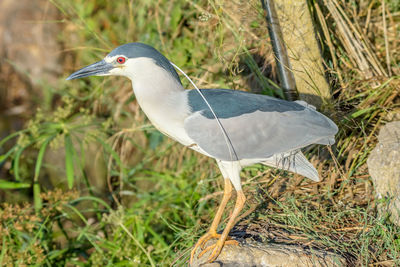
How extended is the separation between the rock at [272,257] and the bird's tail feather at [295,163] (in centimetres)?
51

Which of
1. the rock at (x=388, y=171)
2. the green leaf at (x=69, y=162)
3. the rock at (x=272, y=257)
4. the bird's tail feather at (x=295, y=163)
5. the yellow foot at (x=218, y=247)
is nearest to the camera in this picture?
the rock at (x=272, y=257)

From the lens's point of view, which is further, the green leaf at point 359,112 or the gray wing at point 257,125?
the green leaf at point 359,112

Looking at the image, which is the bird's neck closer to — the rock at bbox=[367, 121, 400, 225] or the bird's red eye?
the bird's red eye

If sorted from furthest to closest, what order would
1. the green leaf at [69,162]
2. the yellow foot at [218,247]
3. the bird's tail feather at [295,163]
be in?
1. the green leaf at [69,162]
2. the bird's tail feather at [295,163]
3. the yellow foot at [218,247]

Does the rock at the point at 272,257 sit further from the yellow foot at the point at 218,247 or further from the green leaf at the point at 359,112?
the green leaf at the point at 359,112

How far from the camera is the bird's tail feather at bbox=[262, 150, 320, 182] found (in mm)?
2854

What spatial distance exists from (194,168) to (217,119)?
5.41ft

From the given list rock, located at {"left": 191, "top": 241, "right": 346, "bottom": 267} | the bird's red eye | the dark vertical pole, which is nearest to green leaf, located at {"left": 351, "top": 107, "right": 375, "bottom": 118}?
the dark vertical pole

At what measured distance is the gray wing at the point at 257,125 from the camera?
8.76ft

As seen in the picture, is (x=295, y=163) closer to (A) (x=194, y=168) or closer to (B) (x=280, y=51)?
(B) (x=280, y=51)

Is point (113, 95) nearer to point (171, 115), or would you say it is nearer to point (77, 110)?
point (77, 110)

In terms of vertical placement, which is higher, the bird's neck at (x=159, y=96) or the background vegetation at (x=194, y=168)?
the bird's neck at (x=159, y=96)

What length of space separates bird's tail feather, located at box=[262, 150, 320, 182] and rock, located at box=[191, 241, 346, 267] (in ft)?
1.67

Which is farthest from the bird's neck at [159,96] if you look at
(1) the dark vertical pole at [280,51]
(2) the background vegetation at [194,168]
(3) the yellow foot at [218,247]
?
(1) the dark vertical pole at [280,51]
